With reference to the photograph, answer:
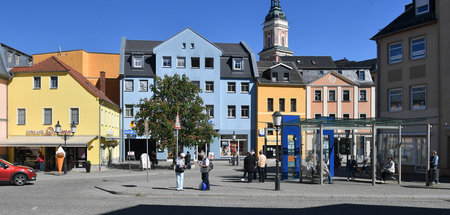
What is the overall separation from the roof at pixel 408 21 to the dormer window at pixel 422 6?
25 centimetres

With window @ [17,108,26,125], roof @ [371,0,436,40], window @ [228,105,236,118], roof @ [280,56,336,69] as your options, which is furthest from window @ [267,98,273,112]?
roof @ [280,56,336,69]

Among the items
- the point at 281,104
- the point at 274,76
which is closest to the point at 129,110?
the point at 274,76

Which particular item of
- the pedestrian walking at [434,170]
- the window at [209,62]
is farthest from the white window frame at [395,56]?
the window at [209,62]

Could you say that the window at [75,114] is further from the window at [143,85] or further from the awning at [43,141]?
the window at [143,85]

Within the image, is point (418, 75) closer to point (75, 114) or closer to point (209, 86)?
point (75, 114)

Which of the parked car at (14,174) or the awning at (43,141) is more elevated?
the awning at (43,141)

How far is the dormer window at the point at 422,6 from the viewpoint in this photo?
2875 cm

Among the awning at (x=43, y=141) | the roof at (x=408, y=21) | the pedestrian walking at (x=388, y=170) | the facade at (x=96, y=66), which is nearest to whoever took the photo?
the pedestrian walking at (x=388, y=170)

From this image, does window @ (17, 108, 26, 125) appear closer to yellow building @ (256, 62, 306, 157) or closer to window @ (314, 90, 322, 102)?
yellow building @ (256, 62, 306, 157)

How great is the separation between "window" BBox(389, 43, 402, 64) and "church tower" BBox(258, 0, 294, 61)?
256ft

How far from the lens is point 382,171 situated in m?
22.4

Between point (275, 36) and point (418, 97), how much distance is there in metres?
84.2

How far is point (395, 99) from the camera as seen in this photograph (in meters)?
30.7

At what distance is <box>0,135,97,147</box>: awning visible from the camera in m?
34.1
